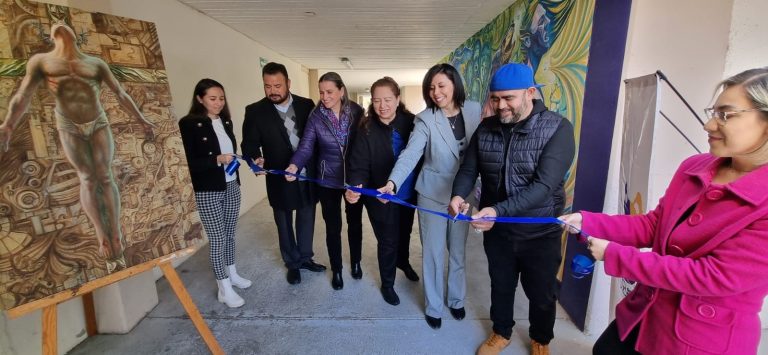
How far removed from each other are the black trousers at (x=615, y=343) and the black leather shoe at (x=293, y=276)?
2188 millimetres

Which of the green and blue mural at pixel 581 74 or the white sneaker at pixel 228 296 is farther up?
the green and blue mural at pixel 581 74

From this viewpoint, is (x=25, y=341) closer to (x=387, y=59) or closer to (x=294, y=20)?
(x=294, y=20)

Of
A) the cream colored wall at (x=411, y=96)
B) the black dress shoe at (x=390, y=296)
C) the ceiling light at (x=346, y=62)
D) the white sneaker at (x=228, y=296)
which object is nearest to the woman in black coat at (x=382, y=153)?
the black dress shoe at (x=390, y=296)

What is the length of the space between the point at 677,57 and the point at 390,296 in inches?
86.7

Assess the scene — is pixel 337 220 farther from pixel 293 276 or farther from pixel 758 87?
pixel 758 87

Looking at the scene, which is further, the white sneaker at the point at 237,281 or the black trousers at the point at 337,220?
the white sneaker at the point at 237,281

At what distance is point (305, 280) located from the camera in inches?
114

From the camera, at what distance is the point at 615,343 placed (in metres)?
1.21

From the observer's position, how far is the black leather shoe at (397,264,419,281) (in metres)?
2.87

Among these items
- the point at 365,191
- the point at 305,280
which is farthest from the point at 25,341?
the point at 365,191

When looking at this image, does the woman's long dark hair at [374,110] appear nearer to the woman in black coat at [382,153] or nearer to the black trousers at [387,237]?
the woman in black coat at [382,153]

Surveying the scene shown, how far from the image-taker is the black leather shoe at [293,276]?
112 inches

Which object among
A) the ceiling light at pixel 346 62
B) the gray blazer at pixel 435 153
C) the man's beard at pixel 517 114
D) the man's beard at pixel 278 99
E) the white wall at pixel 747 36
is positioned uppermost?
the ceiling light at pixel 346 62

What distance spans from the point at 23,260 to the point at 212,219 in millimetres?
1107
